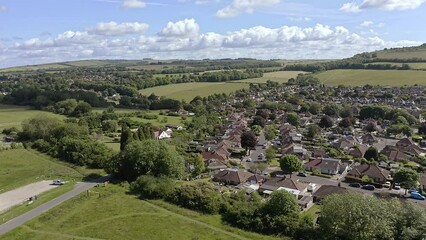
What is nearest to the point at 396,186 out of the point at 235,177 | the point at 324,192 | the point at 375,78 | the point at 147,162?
the point at 324,192

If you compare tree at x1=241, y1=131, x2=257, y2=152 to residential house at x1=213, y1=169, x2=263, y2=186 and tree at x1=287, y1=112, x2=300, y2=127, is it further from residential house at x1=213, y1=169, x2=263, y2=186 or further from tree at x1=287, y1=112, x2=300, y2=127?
tree at x1=287, y1=112, x2=300, y2=127

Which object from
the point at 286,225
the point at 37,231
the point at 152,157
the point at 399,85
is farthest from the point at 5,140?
the point at 399,85

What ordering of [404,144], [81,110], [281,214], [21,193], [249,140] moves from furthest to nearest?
[81,110], [404,144], [249,140], [21,193], [281,214]

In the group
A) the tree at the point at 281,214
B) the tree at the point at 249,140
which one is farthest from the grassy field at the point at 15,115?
the tree at the point at 281,214

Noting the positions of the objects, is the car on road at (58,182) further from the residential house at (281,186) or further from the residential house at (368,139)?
the residential house at (368,139)

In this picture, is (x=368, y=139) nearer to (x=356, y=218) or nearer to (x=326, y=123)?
(x=326, y=123)
